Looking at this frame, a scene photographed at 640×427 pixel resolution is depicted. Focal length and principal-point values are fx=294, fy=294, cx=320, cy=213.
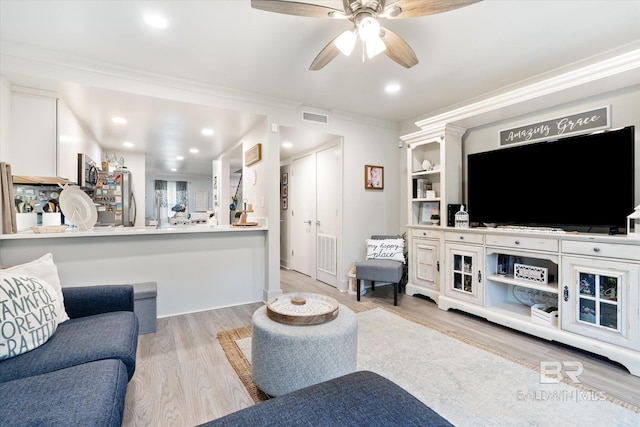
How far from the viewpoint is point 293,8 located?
1.62 m

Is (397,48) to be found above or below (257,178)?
above

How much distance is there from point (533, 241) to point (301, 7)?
2608mm

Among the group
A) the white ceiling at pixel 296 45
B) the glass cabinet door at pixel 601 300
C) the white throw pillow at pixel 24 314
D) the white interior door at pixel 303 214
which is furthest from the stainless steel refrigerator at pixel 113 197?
the glass cabinet door at pixel 601 300

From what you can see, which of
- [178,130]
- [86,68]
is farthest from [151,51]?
[178,130]

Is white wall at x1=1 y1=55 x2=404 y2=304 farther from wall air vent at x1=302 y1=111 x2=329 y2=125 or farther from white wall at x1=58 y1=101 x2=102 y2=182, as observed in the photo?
white wall at x1=58 y1=101 x2=102 y2=182

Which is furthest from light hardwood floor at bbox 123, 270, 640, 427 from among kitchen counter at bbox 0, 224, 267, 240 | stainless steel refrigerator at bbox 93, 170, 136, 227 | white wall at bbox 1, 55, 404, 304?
stainless steel refrigerator at bbox 93, 170, 136, 227

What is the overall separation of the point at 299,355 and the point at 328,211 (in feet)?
10.1

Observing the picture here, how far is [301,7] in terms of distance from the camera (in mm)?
1628

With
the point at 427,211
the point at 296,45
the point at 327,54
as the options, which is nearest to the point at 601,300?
the point at 427,211

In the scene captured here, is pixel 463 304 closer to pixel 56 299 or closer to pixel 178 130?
pixel 56 299

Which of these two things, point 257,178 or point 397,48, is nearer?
point 397,48

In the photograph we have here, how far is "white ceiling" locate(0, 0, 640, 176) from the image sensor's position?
1.98m

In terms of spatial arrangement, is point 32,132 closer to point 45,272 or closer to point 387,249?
point 45,272

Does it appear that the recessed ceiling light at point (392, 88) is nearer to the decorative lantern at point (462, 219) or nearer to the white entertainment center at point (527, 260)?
the white entertainment center at point (527, 260)
